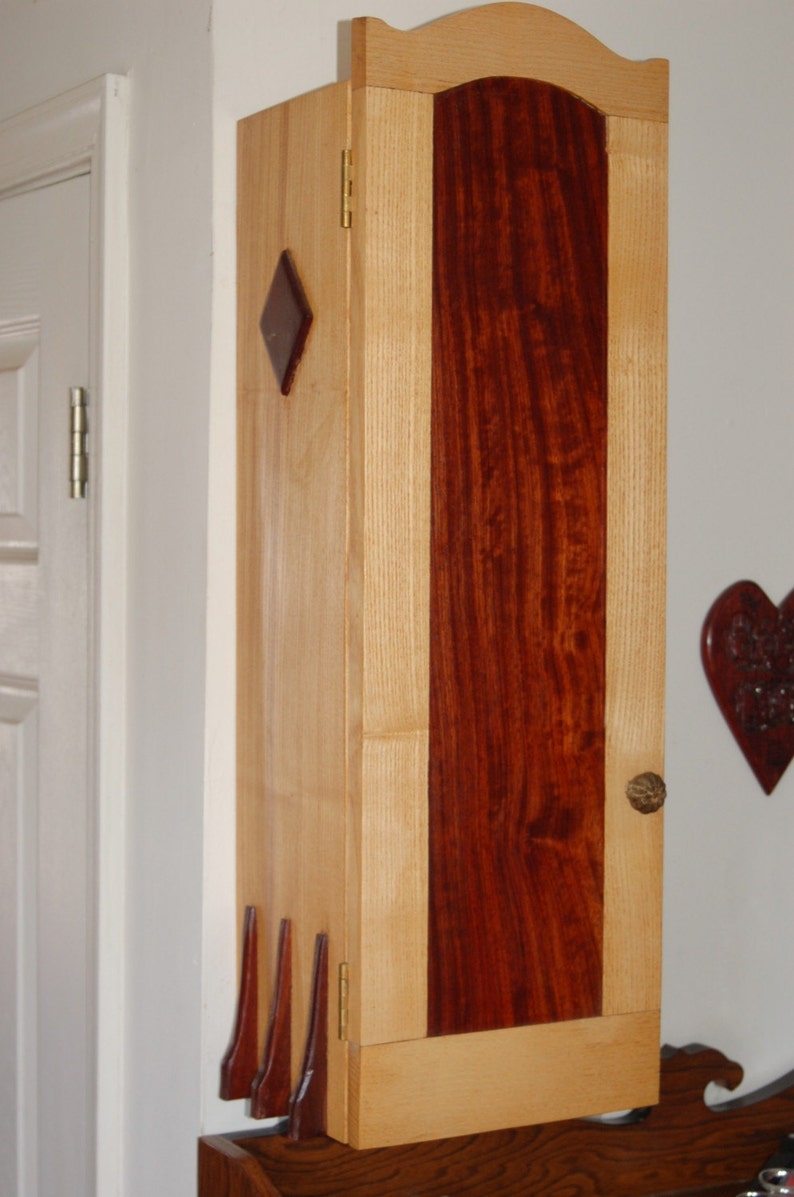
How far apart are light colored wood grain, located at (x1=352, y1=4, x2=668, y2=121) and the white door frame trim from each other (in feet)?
1.52

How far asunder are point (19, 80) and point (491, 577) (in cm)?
103

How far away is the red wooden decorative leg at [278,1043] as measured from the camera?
1436 mm

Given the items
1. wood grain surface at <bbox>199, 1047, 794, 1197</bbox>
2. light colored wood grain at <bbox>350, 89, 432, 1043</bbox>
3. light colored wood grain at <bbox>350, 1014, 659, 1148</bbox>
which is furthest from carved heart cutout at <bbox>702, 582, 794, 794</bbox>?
light colored wood grain at <bbox>350, 89, 432, 1043</bbox>

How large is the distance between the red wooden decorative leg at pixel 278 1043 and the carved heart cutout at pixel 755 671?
28.8 inches

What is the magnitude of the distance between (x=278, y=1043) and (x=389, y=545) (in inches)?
21.0

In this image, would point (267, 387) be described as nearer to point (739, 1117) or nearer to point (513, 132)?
point (513, 132)

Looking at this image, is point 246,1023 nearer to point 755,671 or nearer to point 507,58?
point 755,671

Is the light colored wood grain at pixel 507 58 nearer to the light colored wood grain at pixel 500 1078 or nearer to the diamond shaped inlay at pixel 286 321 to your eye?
the diamond shaped inlay at pixel 286 321

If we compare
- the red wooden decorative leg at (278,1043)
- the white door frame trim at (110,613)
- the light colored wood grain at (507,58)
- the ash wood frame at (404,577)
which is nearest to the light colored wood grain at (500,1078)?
the ash wood frame at (404,577)

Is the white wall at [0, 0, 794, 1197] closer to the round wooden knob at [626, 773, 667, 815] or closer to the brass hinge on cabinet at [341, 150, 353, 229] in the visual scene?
the brass hinge on cabinet at [341, 150, 353, 229]

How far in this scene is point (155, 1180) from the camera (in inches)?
64.1

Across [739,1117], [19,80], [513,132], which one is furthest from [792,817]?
[19,80]

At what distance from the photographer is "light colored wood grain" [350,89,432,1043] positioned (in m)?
1.32

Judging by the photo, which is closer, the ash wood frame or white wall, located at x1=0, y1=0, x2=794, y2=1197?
the ash wood frame
